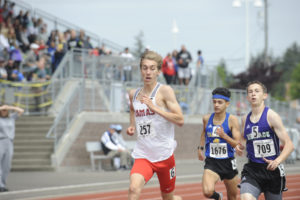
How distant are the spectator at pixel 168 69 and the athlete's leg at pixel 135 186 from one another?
59.5 ft

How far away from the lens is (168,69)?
2555cm

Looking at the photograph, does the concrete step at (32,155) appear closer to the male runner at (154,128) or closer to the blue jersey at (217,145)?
the blue jersey at (217,145)

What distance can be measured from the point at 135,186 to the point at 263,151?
170cm

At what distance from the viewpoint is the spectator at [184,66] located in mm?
25906

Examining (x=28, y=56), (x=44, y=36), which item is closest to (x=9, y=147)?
(x=28, y=56)


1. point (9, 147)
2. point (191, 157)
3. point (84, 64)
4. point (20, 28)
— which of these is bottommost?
point (191, 157)

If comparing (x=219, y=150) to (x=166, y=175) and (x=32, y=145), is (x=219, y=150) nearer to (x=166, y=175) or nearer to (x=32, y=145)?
(x=166, y=175)

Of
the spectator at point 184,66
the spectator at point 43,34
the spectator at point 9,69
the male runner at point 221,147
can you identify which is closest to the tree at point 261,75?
the spectator at point 184,66

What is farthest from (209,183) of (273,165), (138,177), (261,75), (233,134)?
(261,75)

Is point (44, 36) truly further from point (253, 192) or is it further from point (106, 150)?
point (253, 192)

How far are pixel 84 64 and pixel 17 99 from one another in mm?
2899

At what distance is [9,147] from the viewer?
1427 centimetres

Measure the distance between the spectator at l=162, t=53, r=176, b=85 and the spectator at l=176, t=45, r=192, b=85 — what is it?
38cm

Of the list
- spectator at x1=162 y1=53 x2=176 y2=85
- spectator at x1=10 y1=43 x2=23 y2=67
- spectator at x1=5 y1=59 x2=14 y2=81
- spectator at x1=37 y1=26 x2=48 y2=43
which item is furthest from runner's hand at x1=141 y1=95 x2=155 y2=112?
spectator at x1=37 y1=26 x2=48 y2=43
